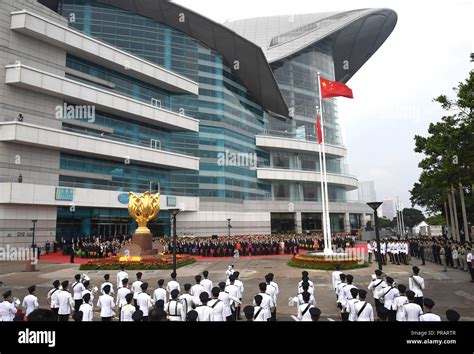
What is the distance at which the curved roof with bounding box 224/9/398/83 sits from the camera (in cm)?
6366

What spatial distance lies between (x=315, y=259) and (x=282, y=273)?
329 cm

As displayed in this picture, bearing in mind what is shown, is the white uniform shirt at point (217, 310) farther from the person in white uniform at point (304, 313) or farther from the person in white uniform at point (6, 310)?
the person in white uniform at point (6, 310)

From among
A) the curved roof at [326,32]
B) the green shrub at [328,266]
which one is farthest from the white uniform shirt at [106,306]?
the curved roof at [326,32]

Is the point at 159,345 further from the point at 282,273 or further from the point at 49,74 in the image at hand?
the point at 49,74

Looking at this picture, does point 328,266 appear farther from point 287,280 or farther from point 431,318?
point 431,318

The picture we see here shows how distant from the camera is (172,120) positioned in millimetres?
45625

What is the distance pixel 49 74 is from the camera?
34.1 m

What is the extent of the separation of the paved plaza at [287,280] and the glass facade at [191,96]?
25467 millimetres

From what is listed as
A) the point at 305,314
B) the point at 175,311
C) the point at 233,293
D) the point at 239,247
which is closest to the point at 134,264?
the point at 239,247

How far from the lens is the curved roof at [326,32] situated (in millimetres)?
63656

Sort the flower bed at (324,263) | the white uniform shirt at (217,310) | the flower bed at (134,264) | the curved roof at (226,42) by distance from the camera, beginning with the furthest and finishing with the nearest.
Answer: the curved roof at (226,42) < the flower bed at (134,264) < the flower bed at (324,263) < the white uniform shirt at (217,310)

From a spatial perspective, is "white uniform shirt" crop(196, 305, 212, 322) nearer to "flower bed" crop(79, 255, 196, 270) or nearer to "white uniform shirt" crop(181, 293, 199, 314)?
"white uniform shirt" crop(181, 293, 199, 314)

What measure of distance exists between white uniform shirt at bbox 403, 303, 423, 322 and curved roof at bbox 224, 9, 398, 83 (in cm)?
5864

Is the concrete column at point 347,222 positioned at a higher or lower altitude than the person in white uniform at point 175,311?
higher
